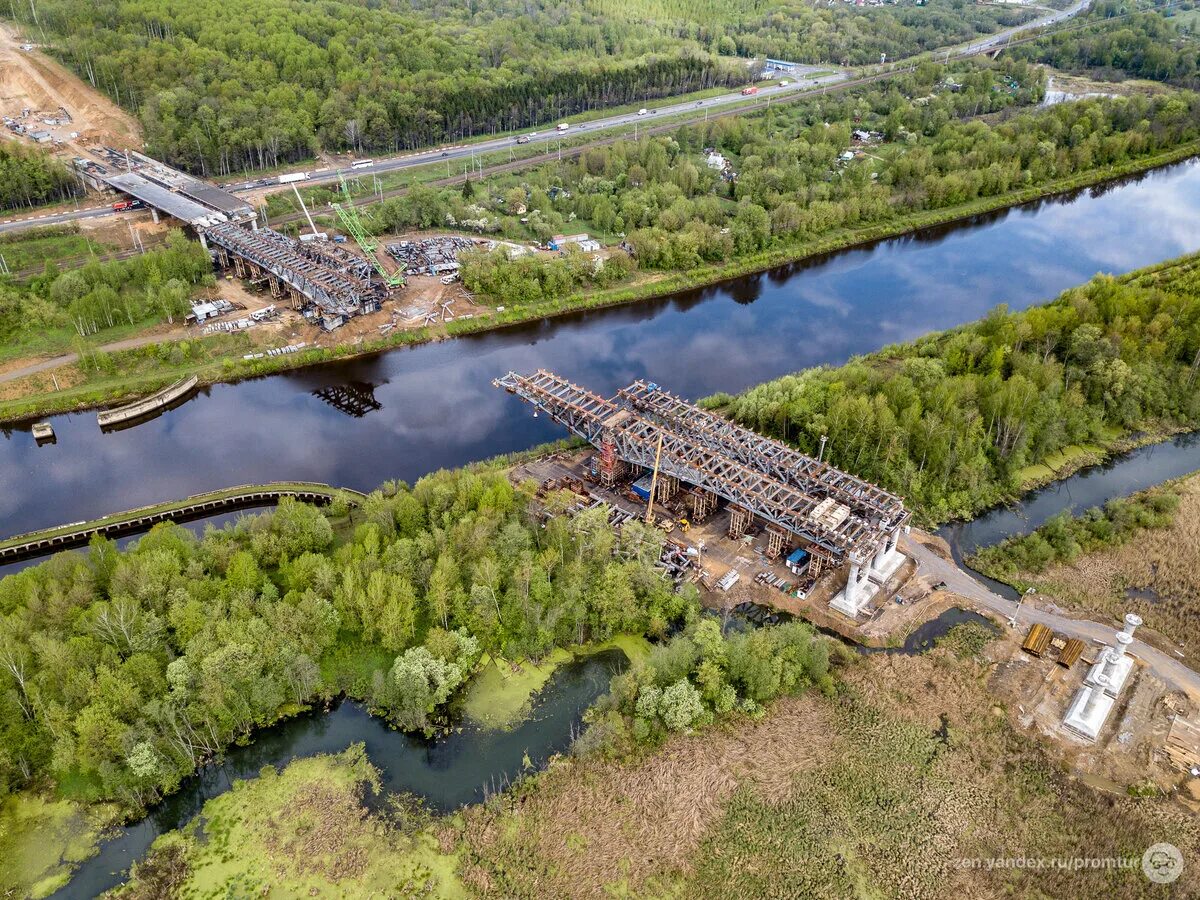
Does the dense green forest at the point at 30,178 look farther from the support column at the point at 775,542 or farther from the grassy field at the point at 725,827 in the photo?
the support column at the point at 775,542

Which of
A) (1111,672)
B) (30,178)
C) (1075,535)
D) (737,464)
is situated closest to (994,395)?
(1075,535)

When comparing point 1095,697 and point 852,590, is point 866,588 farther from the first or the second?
point 1095,697

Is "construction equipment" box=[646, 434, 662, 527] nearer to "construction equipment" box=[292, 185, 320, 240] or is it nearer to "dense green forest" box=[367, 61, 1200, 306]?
"dense green forest" box=[367, 61, 1200, 306]

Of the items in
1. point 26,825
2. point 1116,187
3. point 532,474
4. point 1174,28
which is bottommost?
point 26,825

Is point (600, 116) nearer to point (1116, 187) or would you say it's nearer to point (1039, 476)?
point (1116, 187)

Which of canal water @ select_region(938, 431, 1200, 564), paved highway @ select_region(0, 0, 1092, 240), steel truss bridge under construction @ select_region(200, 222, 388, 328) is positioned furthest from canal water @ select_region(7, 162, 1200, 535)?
paved highway @ select_region(0, 0, 1092, 240)

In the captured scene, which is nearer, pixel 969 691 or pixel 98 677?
pixel 98 677

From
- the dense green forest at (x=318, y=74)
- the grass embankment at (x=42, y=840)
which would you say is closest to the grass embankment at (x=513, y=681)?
the grass embankment at (x=42, y=840)

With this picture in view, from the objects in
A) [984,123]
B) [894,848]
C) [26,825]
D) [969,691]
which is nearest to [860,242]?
[984,123]
